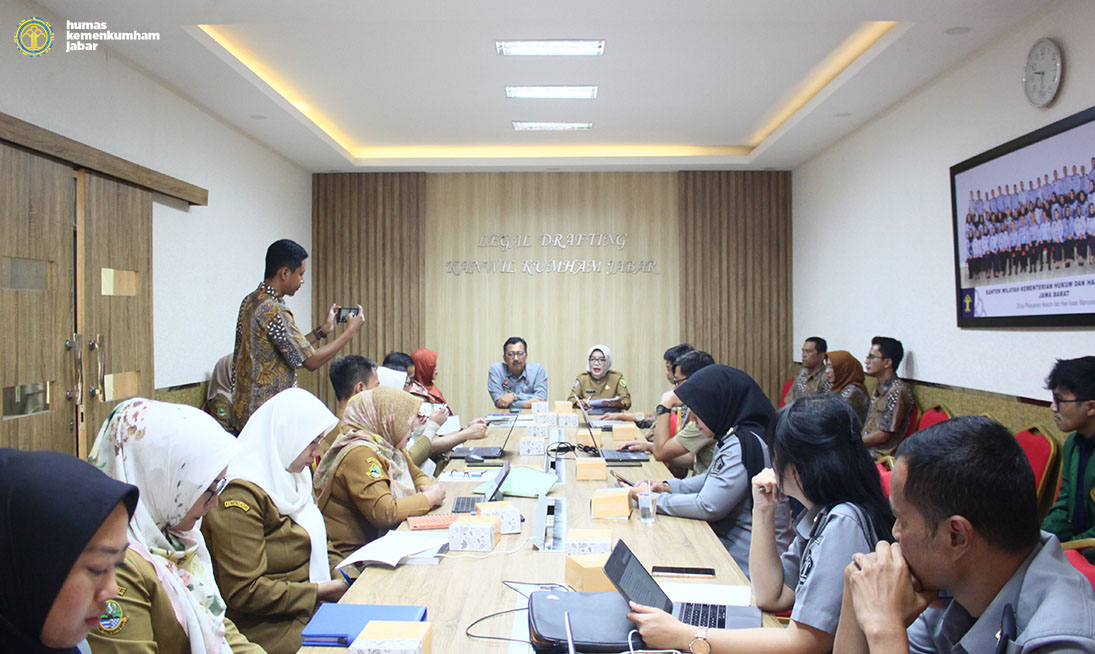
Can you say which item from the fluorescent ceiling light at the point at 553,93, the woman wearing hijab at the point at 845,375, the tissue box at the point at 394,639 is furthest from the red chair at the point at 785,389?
the tissue box at the point at 394,639

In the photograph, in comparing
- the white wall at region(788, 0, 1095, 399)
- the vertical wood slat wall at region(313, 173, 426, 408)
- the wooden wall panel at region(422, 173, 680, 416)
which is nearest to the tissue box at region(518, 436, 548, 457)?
the white wall at region(788, 0, 1095, 399)

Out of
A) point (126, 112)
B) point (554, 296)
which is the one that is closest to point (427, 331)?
point (554, 296)

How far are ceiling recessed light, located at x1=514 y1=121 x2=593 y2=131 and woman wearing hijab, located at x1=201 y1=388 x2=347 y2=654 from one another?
15.3ft

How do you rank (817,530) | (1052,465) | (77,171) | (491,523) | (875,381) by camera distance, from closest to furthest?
(817,530)
(491,523)
(1052,465)
(77,171)
(875,381)

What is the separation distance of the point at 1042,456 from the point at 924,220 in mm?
2070

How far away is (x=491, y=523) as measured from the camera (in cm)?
237

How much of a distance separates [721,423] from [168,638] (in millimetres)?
2084

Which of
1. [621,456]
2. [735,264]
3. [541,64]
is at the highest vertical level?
[541,64]

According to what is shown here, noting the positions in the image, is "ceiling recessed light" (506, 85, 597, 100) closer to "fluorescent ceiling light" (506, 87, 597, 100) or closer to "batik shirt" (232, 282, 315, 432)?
"fluorescent ceiling light" (506, 87, 597, 100)

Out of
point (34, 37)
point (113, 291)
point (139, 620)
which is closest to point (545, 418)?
point (113, 291)

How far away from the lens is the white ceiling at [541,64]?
12.3ft

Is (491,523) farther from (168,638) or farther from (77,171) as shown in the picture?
(77,171)

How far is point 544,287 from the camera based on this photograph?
818cm

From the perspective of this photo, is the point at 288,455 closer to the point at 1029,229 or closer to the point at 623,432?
the point at 623,432
